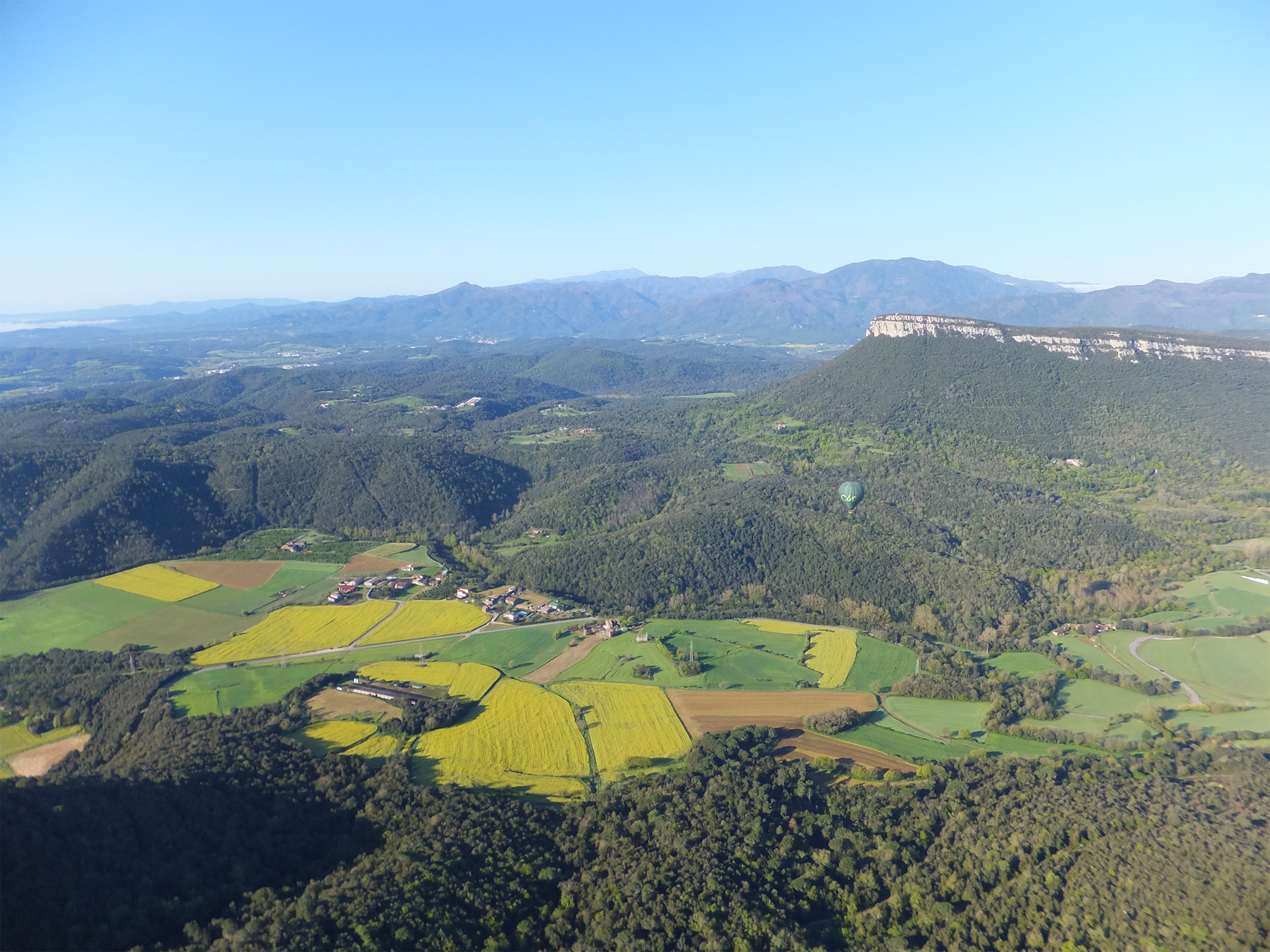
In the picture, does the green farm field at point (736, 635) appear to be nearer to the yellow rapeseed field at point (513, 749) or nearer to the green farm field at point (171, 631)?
the yellow rapeseed field at point (513, 749)

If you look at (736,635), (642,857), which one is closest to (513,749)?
(642,857)

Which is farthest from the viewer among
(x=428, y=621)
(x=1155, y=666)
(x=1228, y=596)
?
(x=1228, y=596)

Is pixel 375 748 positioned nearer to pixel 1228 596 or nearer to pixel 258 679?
pixel 258 679

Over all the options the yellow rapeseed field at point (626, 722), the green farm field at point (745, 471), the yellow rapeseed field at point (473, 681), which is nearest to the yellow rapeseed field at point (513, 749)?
the yellow rapeseed field at point (473, 681)

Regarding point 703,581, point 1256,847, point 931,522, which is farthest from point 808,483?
point 1256,847

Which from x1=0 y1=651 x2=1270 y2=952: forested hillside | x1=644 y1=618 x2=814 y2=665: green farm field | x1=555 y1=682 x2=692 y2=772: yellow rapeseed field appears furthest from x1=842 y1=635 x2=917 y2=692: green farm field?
x1=555 y1=682 x2=692 y2=772: yellow rapeseed field
